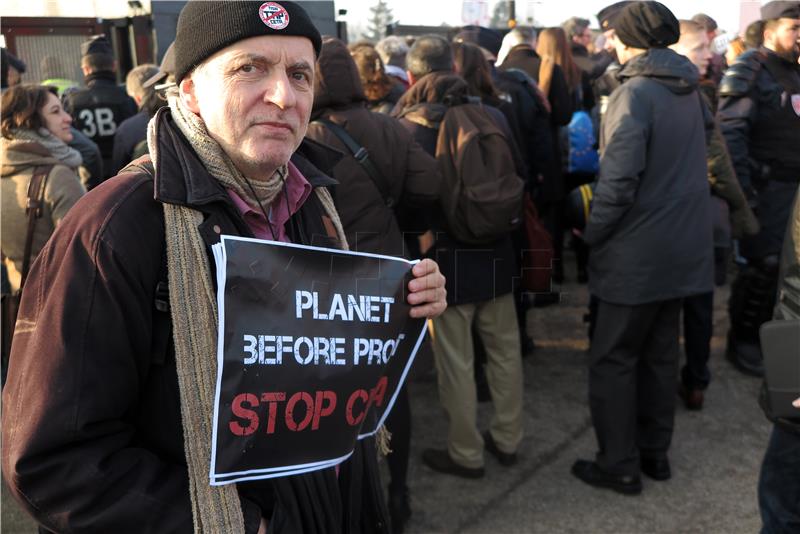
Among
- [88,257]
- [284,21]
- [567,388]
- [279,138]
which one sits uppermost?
[284,21]

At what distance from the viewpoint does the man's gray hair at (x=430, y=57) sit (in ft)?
13.5

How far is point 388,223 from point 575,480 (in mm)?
1655

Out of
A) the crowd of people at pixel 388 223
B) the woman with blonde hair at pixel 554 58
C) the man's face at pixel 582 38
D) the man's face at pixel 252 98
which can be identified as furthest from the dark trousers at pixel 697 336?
the man's face at pixel 582 38

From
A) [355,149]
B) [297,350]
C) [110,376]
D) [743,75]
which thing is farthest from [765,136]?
[110,376]

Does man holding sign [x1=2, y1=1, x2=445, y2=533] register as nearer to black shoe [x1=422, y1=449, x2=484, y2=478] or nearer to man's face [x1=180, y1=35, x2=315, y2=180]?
man's face [x1=180, y1=35, x2=315, y2=180]

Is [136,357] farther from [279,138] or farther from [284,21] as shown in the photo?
[284,21]

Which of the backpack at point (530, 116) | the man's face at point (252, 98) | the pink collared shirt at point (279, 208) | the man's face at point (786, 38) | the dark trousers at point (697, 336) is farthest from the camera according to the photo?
the backpack at point (530, 116)

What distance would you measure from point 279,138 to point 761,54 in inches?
170

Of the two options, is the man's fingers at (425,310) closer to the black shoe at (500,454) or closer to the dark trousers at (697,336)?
the black shoe at (500,454)

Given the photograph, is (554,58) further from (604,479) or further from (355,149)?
(604,479)

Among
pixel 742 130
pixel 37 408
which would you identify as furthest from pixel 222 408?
pixel 742 130

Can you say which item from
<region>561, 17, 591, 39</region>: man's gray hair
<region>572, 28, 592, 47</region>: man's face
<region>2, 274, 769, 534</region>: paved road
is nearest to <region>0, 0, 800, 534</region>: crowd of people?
<region>2, 274, 769, 534</region>: paved road

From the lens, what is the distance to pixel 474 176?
3742 millimetres

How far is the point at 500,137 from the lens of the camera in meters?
3.81
